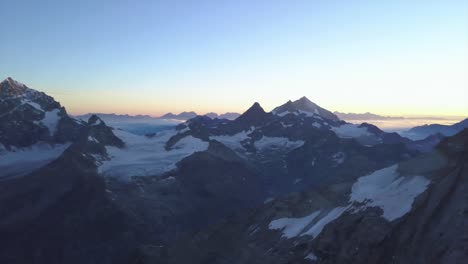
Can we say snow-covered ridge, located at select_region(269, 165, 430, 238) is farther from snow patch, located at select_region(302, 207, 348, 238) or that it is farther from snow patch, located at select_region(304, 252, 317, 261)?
snow patch, located at select_region(304, 252, 317, 261)

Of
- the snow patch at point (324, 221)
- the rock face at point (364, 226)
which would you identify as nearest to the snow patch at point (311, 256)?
the rock face at point (364, 226)

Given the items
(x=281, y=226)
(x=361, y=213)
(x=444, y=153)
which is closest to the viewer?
(x=361, y=213)

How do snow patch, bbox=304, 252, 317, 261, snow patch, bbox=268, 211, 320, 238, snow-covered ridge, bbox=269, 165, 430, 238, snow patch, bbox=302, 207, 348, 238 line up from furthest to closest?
snow patch, bbox=268, 211, 320, 238 → snow patch, bbox=302, 207, 348, 238 → snow patch, bbox=304, 252, 317, 261 → snow-covered ridge, bbox=269, 165, 430, 238

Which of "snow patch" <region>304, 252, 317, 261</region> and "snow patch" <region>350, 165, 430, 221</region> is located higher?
"snow patch" <region>350, 165, 430, 221</region>

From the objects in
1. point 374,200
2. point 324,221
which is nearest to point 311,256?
point 324,221

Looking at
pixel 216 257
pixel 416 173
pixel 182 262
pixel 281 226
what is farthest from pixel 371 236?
pixel 182 262

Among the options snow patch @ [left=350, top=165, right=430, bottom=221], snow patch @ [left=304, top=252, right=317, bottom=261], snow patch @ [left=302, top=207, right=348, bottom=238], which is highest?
snow patch @ [left=350, top=165, right=430, bottom=221]

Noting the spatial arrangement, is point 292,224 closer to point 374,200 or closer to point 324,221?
point 324,221

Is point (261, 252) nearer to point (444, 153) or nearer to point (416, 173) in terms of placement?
point (416, 173)

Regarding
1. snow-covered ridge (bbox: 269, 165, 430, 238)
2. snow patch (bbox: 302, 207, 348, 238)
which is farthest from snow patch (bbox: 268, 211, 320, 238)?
snow patch (bbox: 302, 207, 348, 238)
